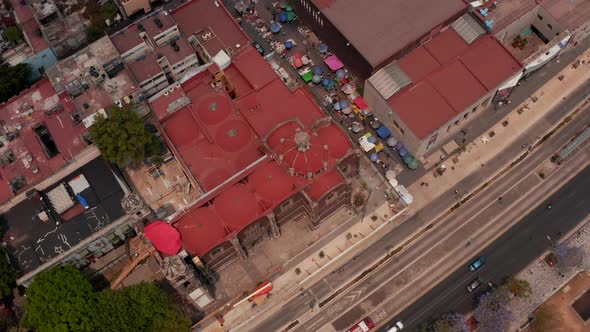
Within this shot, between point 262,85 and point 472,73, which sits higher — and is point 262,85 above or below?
above

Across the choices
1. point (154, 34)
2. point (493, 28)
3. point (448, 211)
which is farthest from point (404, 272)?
point (154, 34)

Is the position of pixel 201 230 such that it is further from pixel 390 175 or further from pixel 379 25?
pixel 379 25

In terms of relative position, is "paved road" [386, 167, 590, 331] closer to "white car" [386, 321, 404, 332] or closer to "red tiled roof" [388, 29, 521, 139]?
"white car" [386, 321, 404, 332]

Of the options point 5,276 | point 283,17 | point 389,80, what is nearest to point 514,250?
point 389,80

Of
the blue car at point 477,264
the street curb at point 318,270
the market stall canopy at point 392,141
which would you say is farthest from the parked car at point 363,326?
the market stall canopy at point 392,141

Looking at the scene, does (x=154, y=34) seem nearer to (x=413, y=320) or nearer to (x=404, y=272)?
Result: (x=404, y=272)

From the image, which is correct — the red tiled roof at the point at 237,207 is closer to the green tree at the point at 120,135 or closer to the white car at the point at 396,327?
the green tree at the point at 120,135
